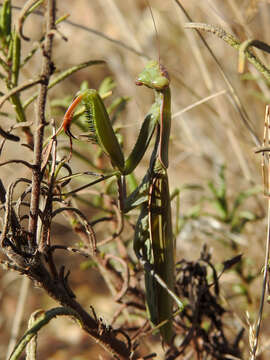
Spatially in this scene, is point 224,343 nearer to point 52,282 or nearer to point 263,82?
point 52,282

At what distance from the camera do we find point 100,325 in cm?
68

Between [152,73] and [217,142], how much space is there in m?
1.60

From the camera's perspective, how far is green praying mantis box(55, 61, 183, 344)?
0.89m

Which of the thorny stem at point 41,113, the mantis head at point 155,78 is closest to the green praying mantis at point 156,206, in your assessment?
the mantis head at point 155,78

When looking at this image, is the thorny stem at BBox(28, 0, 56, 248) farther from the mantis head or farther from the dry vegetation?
the mantis head

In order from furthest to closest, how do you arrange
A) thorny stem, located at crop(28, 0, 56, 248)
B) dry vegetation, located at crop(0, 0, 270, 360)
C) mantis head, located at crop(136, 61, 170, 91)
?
Answer: dry vegetation, located at crop(0, 0, 270, 360) → mantis head, located at crop(136, 61, 170, 91) → thorny stem, located at crop(28, 0, 56, 248)

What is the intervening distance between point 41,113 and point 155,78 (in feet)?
1.15

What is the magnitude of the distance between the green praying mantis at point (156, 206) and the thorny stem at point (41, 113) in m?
0.28

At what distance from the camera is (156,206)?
923mm

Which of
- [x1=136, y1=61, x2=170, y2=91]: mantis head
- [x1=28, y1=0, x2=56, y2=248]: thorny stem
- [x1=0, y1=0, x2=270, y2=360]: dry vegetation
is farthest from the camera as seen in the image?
[x1=0, y1=0, x2=270, y2=360]: dry vegetation

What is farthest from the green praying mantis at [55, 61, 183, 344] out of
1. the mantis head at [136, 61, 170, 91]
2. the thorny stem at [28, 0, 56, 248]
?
the thorny stem at [28, 0, 56, 248]

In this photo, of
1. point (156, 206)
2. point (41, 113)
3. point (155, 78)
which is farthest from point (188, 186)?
point (41, 113)

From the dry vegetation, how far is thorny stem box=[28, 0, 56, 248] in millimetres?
22

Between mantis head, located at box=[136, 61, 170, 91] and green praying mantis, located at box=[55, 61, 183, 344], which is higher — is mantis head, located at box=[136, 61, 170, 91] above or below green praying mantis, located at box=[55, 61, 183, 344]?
above
